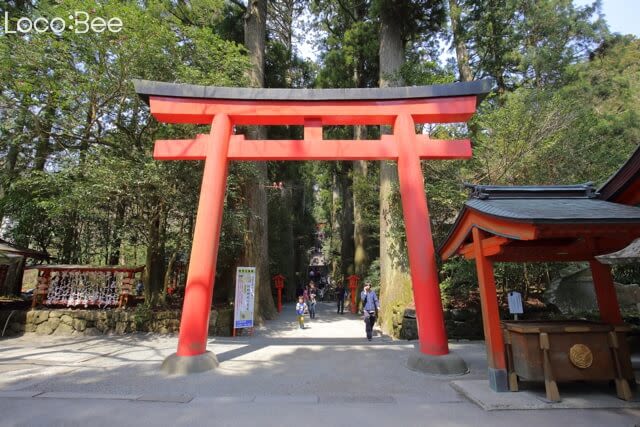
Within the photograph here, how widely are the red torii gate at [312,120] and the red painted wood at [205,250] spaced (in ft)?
0.06

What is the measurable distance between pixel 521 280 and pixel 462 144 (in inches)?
219

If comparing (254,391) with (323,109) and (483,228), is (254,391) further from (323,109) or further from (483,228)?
(323,109)

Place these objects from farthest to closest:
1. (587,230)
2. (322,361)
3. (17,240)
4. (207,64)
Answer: (17,240)
(207,64)
(322,361)
(587,230)

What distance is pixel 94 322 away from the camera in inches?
356

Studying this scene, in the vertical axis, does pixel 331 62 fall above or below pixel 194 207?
above

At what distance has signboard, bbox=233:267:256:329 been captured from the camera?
8.50m

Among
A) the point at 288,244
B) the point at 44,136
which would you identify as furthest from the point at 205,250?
the point at 288,244

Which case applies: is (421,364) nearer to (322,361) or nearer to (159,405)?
(322,361)

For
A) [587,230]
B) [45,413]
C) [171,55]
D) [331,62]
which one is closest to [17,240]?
[171,55]

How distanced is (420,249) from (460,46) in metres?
10.3

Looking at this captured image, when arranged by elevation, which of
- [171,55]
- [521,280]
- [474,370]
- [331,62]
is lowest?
[474,370]

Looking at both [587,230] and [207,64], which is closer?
[587,230]

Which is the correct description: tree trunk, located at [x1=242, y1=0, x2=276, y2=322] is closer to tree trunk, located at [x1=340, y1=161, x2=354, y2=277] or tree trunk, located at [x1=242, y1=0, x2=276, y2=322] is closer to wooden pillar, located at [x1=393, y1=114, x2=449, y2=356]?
wooden pillar, located at [x1=393, y1=114, x2=449, y2=356]

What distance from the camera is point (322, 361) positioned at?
20.1ft
